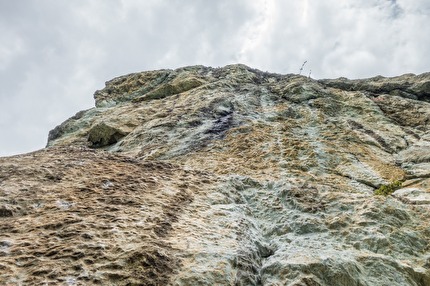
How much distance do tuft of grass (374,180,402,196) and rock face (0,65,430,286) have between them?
0.30 m

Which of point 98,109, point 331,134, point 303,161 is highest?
point 98,109

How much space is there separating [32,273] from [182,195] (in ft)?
15.5

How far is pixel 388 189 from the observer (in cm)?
1172

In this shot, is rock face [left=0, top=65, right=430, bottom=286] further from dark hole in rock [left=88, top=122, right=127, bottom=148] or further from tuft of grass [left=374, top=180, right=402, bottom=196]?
tuft of grass [left=374, top=180, right=402, bottom=196]

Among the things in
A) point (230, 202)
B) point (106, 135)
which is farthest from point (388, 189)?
point (106, 135)

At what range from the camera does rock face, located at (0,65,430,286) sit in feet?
22.5

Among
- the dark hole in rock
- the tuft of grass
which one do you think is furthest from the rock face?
the tuft of grass

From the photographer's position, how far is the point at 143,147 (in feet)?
54.9

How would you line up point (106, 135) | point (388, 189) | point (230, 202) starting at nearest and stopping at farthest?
point (230, 202), point (388, 189), point (106, 135)

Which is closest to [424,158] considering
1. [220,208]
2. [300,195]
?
[300,195]

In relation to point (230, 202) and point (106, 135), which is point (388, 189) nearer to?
point (230, 202)

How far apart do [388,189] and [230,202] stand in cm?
528

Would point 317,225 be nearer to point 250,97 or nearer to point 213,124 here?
point 213,124

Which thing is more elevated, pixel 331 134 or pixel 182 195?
pixel 331 134
